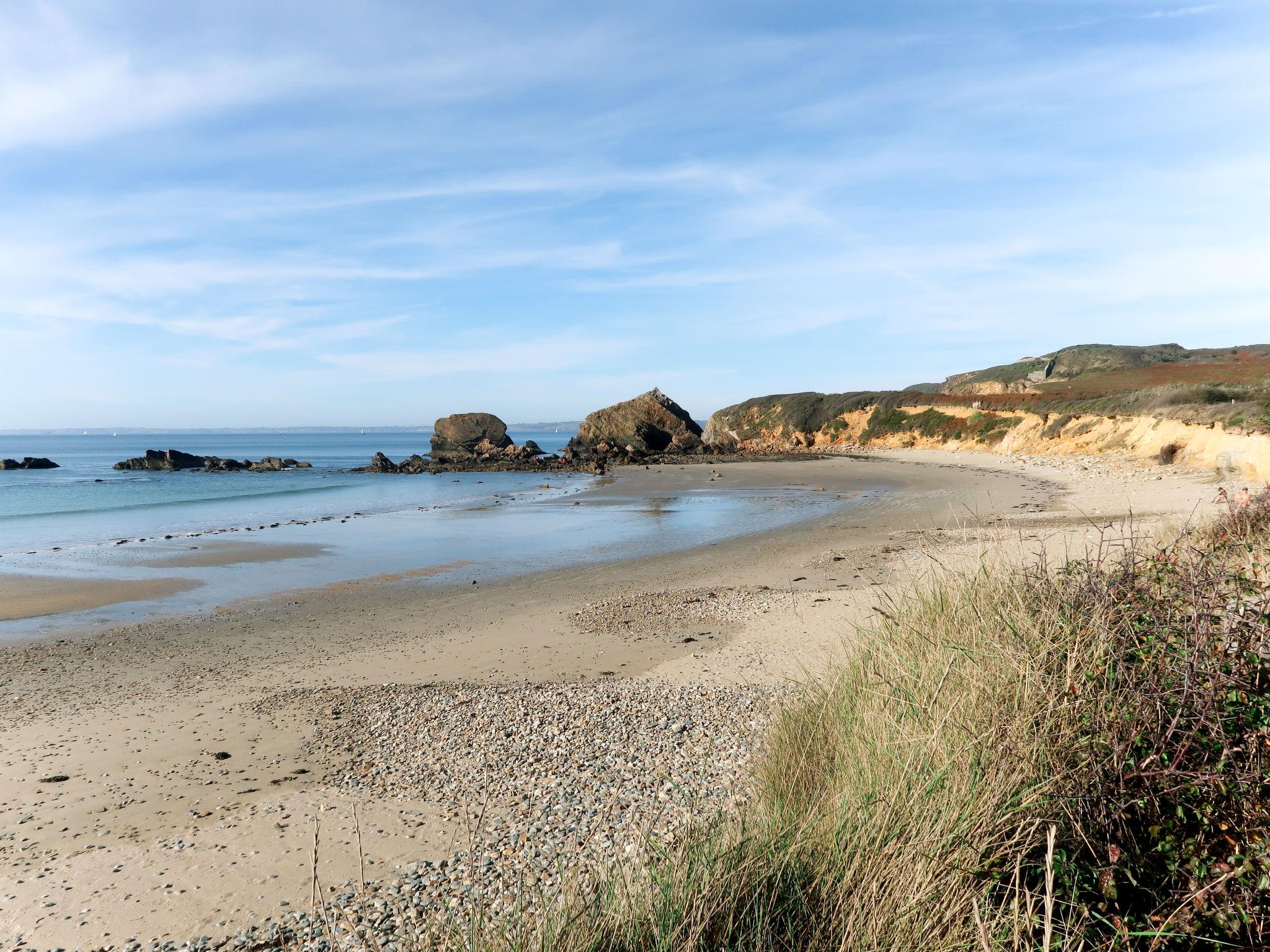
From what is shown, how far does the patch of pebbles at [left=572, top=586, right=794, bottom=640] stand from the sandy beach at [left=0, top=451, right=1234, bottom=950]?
0.06 metres

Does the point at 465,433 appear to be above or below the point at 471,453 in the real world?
above

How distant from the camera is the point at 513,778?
17.6 feet

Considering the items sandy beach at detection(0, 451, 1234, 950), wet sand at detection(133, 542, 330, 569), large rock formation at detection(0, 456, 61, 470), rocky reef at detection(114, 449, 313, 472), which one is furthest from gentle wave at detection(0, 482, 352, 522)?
large rock formation at detection(0, 456, 61, 470)

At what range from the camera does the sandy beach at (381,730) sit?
428 cm

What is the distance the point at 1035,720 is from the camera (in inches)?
135

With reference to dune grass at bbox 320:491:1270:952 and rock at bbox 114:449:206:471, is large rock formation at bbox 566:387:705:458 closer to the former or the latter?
rock at bbox 114:449:206:471

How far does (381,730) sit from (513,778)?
1.75m

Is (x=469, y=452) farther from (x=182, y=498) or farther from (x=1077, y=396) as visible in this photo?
(x=1077, y=396)

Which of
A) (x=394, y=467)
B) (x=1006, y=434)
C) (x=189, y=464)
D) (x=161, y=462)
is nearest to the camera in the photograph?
(x=1006, y=434)

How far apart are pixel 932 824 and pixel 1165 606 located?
1819 mm

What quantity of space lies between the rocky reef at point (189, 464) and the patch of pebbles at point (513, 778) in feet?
172

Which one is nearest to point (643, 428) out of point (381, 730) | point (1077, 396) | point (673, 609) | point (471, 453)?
point (471, 453)

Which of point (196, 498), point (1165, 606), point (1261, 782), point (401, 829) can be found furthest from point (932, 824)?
point (196, 498)

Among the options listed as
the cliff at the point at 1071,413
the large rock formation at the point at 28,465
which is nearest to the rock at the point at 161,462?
the large rock formation at the point at 28,465
